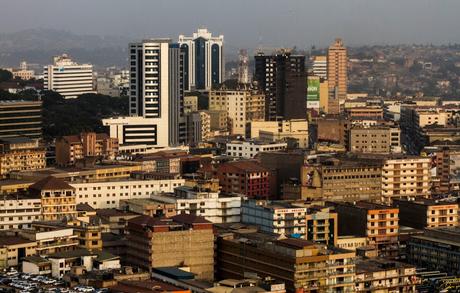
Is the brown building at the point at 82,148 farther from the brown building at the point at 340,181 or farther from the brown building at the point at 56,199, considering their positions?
the brown building at the point at 56,199

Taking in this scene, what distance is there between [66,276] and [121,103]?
115 feet

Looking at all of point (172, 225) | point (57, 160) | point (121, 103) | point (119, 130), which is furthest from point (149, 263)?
point (121, 103)

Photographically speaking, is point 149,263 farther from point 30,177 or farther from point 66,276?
point 30,177

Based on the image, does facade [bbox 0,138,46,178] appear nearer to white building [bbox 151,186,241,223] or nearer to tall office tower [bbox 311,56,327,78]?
white building [bbox 151,186,241,223]

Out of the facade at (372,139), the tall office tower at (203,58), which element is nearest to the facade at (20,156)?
the facade at (372,139)

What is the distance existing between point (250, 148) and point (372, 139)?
596 cm

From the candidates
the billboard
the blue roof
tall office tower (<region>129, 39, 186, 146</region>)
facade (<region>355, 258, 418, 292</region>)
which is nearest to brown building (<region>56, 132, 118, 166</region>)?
tall office tower (<region>129, 39, 186, 146</region>)

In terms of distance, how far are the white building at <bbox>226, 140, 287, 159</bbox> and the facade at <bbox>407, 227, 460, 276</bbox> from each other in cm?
1451

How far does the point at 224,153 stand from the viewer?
156 ft

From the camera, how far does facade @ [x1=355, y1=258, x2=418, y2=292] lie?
27797mm

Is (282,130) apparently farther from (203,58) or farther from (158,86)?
(203,58)

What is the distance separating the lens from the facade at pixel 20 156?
136 ft

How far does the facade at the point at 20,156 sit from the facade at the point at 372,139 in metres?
12.1

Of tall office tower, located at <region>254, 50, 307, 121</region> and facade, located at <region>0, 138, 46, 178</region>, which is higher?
tall office tower, located at <region>254, 50, 307, 121</region>
